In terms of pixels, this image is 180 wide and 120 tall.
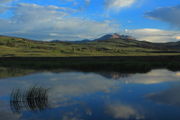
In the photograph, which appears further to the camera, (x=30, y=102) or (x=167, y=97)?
(x=167, y=97)

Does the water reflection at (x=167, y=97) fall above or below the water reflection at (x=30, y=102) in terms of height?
below

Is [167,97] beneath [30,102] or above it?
beneath

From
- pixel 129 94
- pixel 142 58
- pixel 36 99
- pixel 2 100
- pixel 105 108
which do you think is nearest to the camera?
pixel 105 108

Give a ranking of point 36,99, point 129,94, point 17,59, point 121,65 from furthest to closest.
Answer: point 17,59 < point 121,65 < point 129,94 < point 36,99

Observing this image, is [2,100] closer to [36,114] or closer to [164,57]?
[36,114]

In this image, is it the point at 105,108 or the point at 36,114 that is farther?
the point at 105,108

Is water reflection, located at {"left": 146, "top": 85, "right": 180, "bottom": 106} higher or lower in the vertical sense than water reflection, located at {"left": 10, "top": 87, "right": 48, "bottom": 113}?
lower

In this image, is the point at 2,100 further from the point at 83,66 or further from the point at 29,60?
the point at 29,60

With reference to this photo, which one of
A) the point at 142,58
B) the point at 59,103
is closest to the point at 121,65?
the point at 142,58

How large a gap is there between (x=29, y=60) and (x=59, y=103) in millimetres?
55452

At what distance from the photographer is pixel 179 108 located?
62.6ft

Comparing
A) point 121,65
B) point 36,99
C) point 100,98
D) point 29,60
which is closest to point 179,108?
point 100,98

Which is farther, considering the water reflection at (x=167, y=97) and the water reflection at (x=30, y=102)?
the water reflection at (x=167, y=97)

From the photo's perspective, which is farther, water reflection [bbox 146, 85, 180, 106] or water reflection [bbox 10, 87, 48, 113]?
water reflection [bbox 146, 85, 180, 106]
